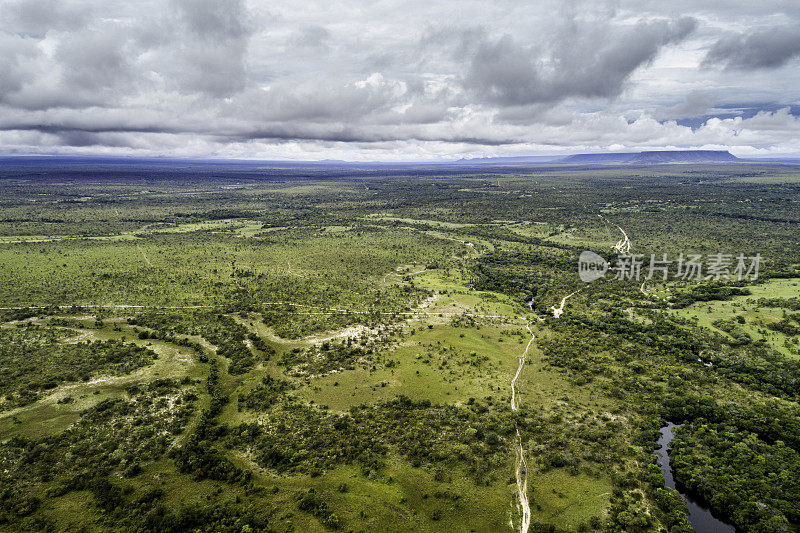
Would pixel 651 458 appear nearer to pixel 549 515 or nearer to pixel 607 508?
pixel 607 508

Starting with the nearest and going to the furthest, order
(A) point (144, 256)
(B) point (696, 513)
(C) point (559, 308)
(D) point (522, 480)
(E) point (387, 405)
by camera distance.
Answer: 1. (B) point (696, 513)
2. (D) point (522, 480)
3. (E) point (387, 405)
4. (C) point (559, 308)
5. (A) point (144, 256)

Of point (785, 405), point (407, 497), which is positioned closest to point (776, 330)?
point (785, 405)

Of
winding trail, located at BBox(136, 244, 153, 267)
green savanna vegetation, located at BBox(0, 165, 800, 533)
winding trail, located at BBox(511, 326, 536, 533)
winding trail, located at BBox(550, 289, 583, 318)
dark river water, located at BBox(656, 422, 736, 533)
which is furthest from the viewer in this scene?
winding trail, located at BBox(136, 244, 153, 267)

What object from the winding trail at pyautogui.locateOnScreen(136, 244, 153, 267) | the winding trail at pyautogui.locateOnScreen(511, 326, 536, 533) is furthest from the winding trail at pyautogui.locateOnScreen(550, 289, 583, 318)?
the winding trail at pyautogui.locateOnScreen(136, 244, 153, 267)

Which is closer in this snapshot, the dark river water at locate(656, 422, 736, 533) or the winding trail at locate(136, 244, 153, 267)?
the dark river water at locate(656, 422, 736, 533)

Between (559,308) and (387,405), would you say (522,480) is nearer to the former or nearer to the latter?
(387,405)

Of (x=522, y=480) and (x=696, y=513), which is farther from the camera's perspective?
(x=522, y=480)

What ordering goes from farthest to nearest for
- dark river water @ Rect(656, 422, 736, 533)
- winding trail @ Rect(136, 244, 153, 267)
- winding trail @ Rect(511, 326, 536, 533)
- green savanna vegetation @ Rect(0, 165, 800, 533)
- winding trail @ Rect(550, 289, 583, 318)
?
winding trail @ Rect(136, 244, 153, 267), winding trail @ Rect(550, 289, 583, 318), green savanna vegetation @ Rect(0, 165, 800, 533), dark river water @ Rect(656, 422, 736, 533), winding trail @ Rect(511, 326, 536, 533)

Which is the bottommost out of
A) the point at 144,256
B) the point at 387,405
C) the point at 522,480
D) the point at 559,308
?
the point at 522,480

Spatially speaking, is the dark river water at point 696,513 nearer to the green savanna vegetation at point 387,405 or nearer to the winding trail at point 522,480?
the green savanna vegetation at point 387,405

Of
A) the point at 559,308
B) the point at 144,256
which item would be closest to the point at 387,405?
the point at 559,308

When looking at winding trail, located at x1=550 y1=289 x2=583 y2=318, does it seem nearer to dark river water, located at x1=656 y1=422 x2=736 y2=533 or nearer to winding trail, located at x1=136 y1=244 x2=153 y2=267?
dark river water, located at x1=656 y1=422 x2=736 y2=533
